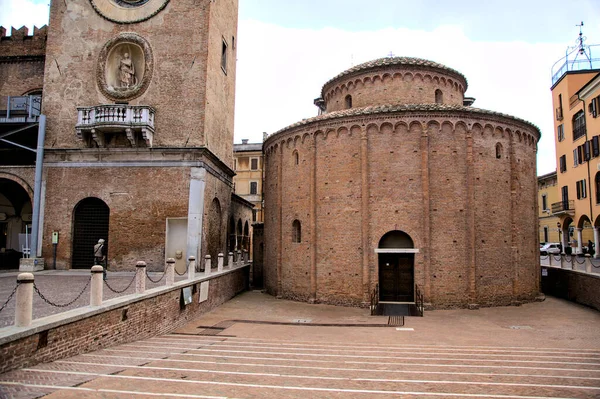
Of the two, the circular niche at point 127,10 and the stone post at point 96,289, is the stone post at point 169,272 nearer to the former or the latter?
the stone post at point 96,289

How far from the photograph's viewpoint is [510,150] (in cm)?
2034

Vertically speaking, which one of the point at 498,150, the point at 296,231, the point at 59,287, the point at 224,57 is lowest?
the point at 59,287

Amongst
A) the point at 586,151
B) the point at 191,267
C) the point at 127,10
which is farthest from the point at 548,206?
the point at 127,10

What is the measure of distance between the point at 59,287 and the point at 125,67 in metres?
10.9

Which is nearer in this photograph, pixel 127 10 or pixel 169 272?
pixel 169 272

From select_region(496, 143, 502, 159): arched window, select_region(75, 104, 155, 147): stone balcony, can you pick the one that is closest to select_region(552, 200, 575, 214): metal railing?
select_region(496, 143, 502, 159): arched window

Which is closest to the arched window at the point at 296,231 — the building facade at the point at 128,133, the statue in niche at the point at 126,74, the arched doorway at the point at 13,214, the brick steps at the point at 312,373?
the building facade at the point at 128,133

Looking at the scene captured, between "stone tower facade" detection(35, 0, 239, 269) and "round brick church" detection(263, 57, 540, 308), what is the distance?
16.7 ft

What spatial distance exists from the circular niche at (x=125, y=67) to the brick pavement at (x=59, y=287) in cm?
810

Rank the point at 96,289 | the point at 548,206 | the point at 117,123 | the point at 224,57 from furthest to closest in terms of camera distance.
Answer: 1. the point at 548,206
2. the point at 224,57
3. the point at 117,123
4. the point at 96,289

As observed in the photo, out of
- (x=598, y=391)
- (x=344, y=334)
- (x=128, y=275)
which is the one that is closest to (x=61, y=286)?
(x=128, y=275)

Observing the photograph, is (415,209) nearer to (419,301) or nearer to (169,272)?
(419,301)

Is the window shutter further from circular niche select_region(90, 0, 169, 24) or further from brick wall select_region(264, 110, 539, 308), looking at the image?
circular niche select_region(90, 0, 169, 24)

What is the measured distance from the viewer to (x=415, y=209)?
→ 61.8 ft
